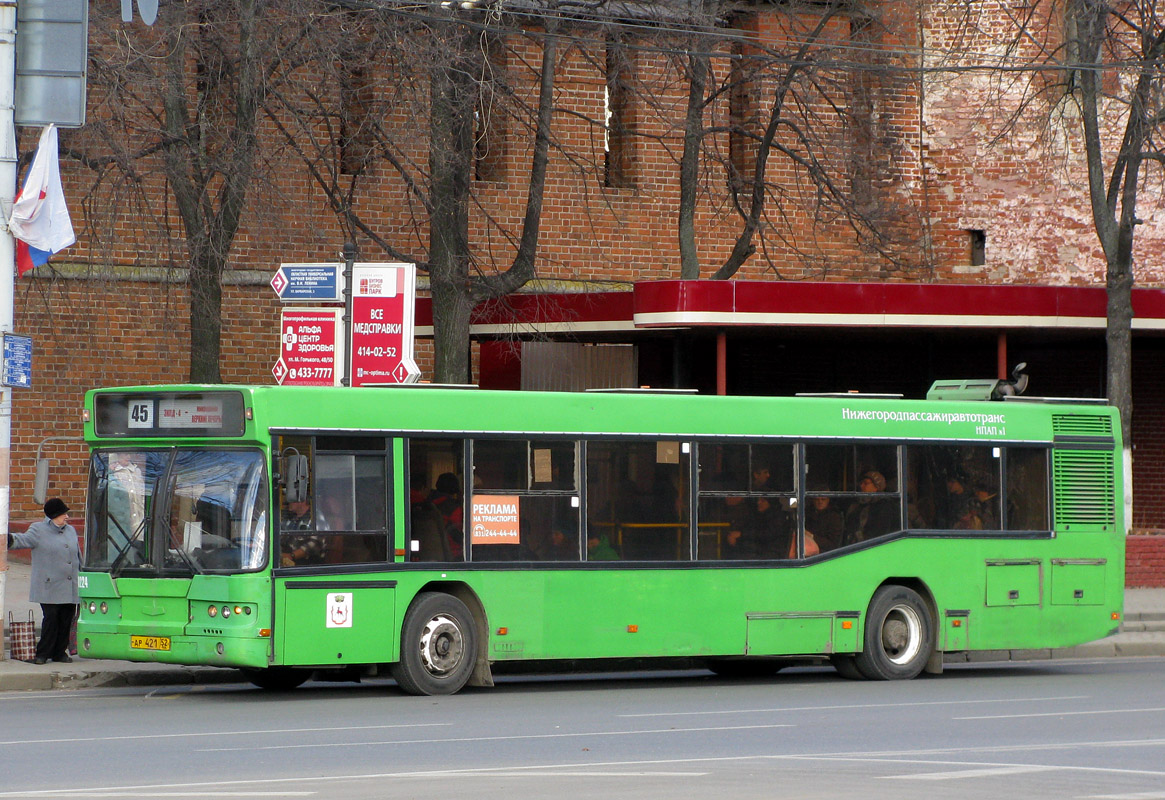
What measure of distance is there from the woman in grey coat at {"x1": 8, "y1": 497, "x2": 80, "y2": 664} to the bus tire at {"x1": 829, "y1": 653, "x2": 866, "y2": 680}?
23.8 feet

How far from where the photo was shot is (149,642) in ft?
46.5

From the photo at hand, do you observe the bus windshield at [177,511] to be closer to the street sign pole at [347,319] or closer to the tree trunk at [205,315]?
the street sign pole at [347,319]

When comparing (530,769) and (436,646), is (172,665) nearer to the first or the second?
(436,646)

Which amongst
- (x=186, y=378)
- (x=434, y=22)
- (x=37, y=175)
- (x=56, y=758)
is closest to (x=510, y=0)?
(x=434, y=22)

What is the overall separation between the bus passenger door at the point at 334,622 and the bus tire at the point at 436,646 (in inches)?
7.9

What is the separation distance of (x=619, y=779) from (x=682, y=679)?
7.96 m

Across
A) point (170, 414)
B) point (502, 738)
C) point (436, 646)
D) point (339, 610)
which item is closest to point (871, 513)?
point (436, 646)

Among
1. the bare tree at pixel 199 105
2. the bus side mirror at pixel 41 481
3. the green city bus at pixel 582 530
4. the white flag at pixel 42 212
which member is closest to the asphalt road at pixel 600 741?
the green city bus at pixel 582 530

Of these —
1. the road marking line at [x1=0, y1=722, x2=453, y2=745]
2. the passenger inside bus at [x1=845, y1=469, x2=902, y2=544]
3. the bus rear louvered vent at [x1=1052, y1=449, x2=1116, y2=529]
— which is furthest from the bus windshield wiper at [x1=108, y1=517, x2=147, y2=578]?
the bus rear louvered vent at [x1=1052, y1=449, x2=1116, y2=529]

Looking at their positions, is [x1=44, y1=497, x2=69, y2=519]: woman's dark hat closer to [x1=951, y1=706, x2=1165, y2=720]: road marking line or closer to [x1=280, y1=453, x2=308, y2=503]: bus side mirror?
[x1=280, y1=453, x2=308, y2=503]: bus side mirror

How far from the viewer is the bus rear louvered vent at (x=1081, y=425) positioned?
1820 cm

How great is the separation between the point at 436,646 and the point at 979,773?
19.5ft

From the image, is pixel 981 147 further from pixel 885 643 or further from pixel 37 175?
pixel 37 175

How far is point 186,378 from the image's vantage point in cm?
2534
